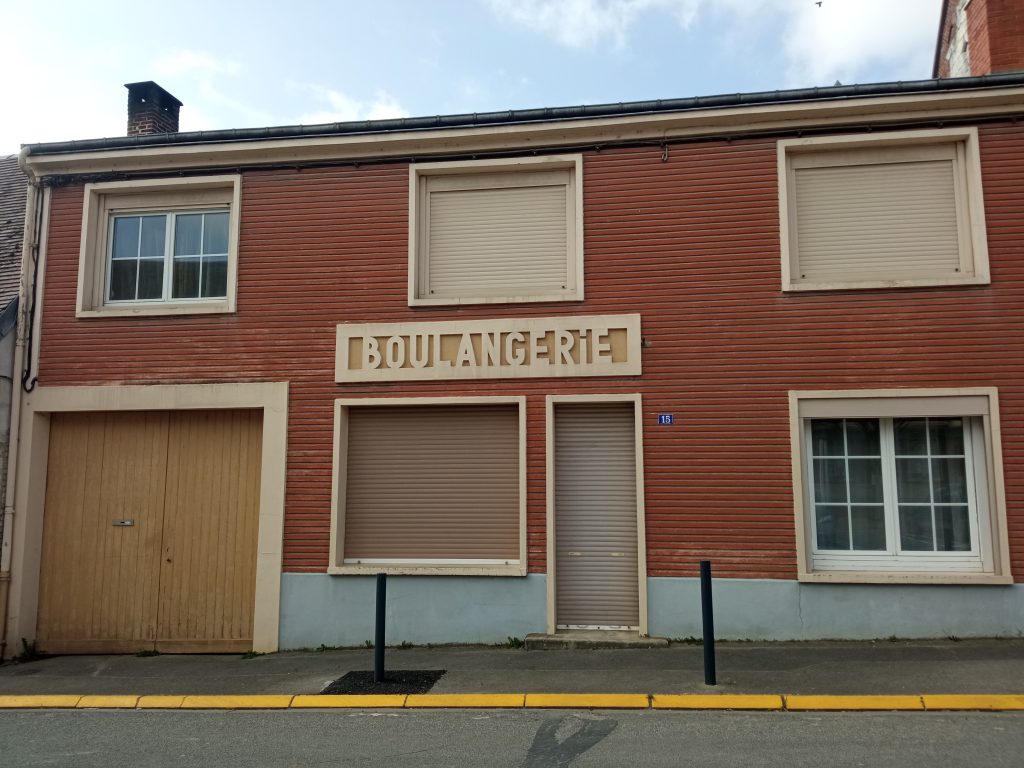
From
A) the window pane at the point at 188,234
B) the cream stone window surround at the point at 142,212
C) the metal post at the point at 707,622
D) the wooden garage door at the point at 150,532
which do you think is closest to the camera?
the metal post at the point at 707,622

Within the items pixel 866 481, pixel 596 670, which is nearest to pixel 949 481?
pixel 866 481

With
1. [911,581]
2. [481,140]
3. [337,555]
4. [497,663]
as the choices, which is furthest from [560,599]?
[481,140]

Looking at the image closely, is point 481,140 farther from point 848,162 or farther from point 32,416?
point 32,416

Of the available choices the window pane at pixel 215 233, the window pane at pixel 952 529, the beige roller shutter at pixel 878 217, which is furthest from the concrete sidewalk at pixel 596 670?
the window pane at pixel 215 233

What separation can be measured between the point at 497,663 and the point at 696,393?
11.3 feet

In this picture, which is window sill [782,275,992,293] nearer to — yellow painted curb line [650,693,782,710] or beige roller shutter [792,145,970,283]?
beige roller shutter [792,145,970,283]

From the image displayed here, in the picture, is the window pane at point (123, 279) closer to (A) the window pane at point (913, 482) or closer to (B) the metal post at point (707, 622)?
(B) the metal post at point (707, 622)

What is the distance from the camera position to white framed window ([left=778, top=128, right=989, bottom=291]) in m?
8.11

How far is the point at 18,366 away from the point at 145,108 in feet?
13.9

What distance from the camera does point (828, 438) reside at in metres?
8.18

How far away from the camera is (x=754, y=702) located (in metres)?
6.04

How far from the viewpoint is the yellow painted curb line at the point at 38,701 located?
7070 mm

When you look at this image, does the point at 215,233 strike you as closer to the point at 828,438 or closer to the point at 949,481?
the point at 828,438

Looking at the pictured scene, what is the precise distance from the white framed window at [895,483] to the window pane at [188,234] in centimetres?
723
